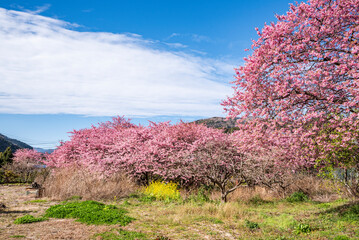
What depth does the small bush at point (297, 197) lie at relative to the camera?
12.8 meters

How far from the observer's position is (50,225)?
7523 mm

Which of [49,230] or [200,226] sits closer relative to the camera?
[49,230]

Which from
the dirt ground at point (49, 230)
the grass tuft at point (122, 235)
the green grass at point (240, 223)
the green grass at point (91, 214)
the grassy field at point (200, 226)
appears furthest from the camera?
the green grass at point (91, 214)

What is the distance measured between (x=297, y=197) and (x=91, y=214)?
982 cm

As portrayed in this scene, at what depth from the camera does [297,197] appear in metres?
12.9

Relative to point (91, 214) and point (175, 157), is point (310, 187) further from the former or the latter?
point (91, 214)

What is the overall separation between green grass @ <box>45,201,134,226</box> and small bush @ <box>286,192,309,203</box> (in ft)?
27.7

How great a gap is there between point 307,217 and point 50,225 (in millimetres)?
8477

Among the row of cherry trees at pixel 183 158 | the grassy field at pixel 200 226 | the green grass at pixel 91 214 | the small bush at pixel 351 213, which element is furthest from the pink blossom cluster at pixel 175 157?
the green grass at pixel 91 214

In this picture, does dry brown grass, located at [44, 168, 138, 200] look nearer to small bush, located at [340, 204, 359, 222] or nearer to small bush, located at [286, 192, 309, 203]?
small bush, located at [286, 192, 309, 203]

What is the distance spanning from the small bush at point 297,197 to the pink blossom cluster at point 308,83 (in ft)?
14.6

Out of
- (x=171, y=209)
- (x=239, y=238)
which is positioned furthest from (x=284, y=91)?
(x=171, y=209)

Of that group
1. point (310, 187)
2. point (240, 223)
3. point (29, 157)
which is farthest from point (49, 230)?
point (29, 157)

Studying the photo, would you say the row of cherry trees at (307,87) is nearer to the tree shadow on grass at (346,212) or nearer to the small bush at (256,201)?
the tree shadow on grass at (346,212)
